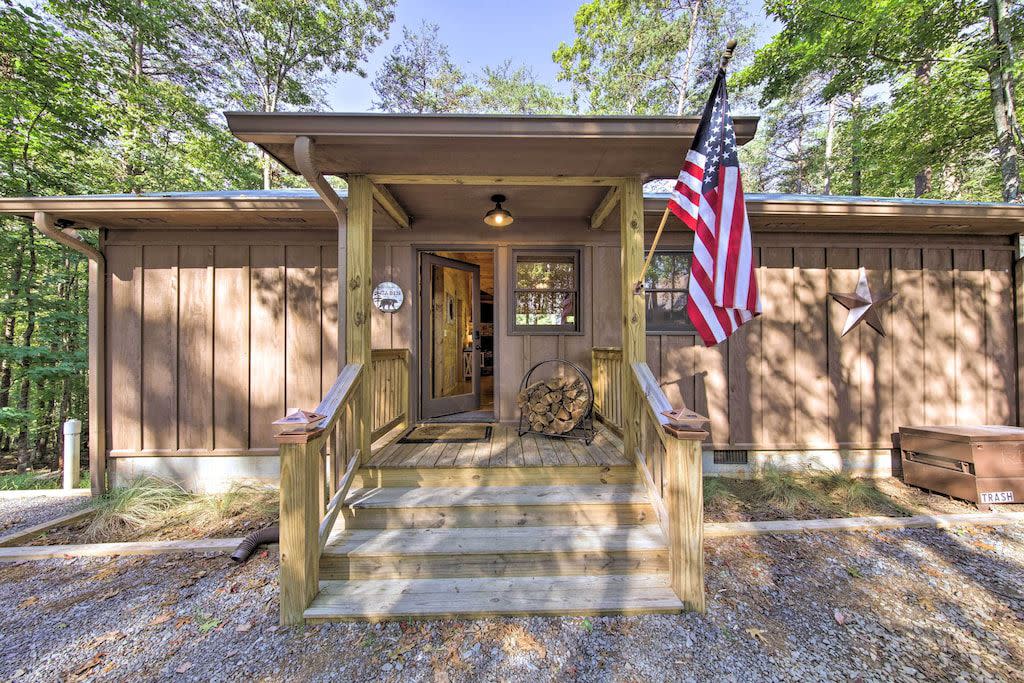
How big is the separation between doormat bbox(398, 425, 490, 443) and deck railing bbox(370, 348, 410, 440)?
22 centimetres

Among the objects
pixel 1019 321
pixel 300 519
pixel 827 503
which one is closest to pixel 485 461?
pixel 300 519

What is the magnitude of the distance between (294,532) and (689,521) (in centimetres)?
218

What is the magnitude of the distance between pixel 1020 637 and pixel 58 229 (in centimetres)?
771

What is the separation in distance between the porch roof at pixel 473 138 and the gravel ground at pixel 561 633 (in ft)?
9.52

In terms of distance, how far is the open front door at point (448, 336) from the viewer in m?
4.63

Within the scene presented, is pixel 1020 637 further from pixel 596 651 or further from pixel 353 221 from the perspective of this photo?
pixel 353 221

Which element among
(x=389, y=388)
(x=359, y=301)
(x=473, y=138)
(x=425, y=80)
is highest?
(x=425, y=80)

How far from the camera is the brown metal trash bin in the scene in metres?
3.56

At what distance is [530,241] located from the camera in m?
4.50

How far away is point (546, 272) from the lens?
4609 millimetres

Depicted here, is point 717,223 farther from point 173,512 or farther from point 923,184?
point 923,184

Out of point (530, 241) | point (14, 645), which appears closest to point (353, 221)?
point (530, 241)

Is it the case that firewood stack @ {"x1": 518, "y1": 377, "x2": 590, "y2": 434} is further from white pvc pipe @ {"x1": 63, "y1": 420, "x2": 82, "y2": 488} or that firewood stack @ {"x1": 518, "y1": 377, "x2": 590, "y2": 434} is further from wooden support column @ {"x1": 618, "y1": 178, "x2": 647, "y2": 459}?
white pvc pipe @ {"x1": 63, "y1": 420, "x2": 82, "y2": 488}

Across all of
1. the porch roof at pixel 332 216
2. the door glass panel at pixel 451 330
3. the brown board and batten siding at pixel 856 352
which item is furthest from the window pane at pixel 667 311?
the door glass panel at pixel 451 330
